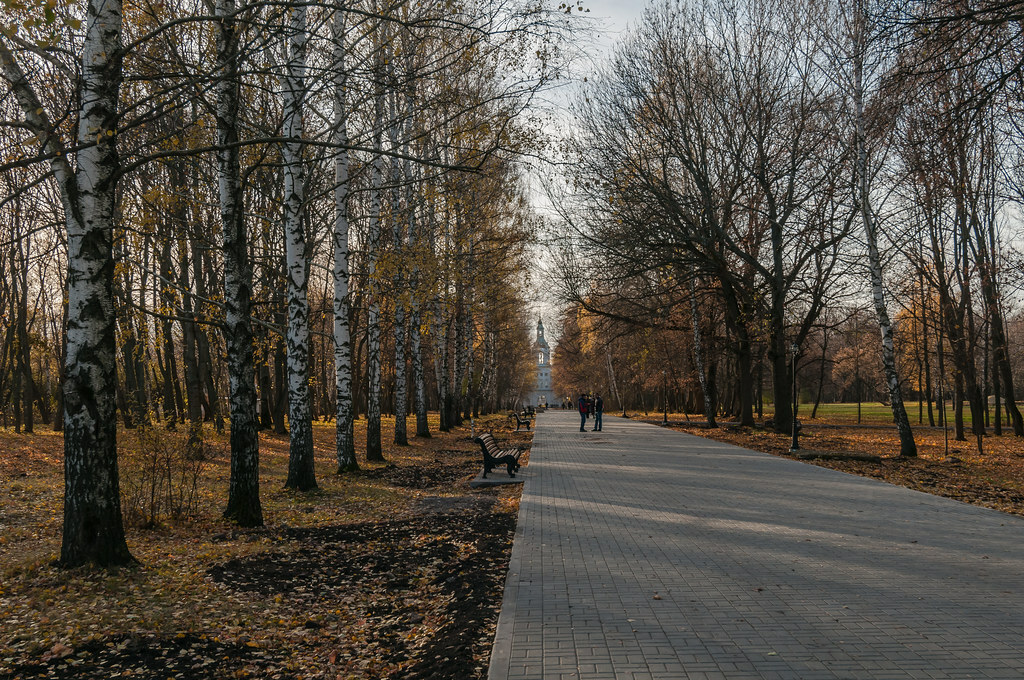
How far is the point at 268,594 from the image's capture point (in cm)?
594

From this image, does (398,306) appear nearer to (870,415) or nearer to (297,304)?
(297,304)

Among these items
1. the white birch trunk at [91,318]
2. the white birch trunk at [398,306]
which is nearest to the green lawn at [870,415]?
the white birch trunk at [398,306]

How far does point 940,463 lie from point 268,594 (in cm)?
1612

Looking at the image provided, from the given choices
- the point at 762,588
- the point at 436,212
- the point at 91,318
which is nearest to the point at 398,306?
the point at 436,212

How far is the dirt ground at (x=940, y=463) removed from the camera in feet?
37.9

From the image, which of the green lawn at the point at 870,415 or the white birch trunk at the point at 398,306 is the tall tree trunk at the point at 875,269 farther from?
the green lawn at the point at 870,415

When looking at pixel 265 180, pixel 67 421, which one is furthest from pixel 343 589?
pixel 265 180

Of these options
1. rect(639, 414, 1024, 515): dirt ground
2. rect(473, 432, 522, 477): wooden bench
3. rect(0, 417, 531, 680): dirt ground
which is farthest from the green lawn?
rect(0, 417, 531, 680): dirt ground

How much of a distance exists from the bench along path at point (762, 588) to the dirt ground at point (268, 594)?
569 millimetres

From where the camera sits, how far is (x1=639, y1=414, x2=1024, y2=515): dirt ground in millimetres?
11562

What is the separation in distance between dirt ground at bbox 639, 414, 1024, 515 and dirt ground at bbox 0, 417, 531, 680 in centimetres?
793

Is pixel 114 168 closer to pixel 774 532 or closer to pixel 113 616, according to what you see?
pixel 113 616

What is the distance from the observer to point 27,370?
21.9 metres

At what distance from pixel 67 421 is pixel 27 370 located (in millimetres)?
19823
